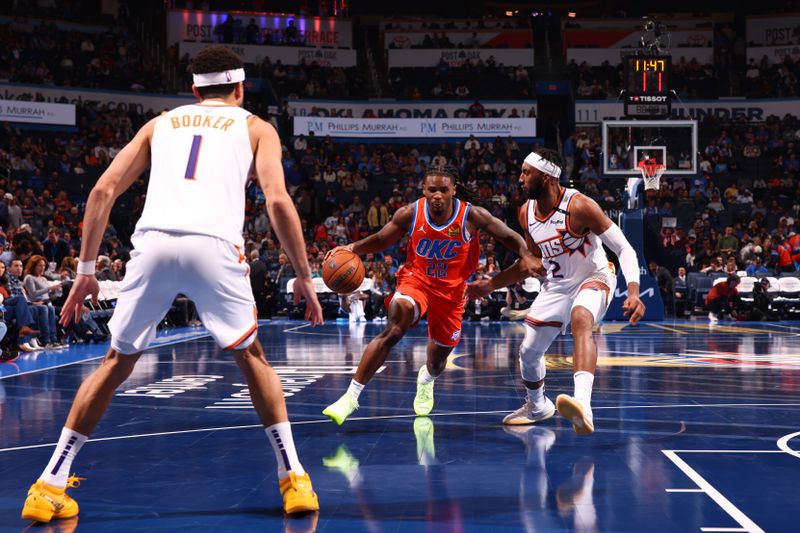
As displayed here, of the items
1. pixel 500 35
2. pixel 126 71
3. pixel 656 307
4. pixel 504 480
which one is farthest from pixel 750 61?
pixel 504 480

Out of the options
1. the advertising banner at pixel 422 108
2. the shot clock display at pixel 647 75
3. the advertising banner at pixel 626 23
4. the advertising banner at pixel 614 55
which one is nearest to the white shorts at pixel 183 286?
the shot clock display at pixel 647 75

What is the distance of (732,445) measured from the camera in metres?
5.61

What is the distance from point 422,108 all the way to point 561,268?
25.0 meters

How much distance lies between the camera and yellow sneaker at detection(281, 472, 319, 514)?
12.9ft

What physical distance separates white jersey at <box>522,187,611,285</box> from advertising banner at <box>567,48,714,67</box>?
2859 centimetres

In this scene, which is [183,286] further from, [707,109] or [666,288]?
[707,109]

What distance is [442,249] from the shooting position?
267 inches

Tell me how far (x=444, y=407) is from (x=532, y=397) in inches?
41.4

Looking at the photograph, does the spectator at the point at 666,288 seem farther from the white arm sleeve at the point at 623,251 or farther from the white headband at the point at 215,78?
the white headband at the point at 215,78

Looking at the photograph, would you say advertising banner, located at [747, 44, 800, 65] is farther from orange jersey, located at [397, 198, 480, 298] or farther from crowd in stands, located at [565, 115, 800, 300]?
orange jersey, located at [397, 198, 480, 298]

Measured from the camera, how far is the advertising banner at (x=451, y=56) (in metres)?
33.7

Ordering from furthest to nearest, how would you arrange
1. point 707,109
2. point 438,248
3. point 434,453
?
point 707,109, point 438,248, point 434,453

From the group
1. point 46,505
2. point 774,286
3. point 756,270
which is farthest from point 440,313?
point 756,270

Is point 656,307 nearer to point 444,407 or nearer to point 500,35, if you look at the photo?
point 444,407
